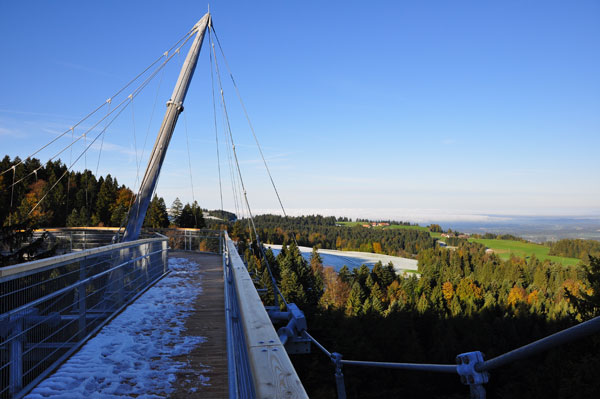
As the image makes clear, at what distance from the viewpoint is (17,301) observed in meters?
3.86

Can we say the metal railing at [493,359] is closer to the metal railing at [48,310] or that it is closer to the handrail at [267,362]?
the handrail at [267,362]

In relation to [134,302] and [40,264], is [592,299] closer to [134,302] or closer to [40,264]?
[134,302]

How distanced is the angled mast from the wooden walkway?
3397 millimetres

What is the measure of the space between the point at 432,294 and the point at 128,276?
279 feet

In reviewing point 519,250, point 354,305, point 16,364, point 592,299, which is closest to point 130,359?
point 16,364

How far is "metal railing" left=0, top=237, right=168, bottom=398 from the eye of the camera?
3.56 meters

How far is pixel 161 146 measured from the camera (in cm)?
1104

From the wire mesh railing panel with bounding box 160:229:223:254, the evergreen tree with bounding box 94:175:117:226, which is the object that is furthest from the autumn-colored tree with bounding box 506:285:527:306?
the wire mesh railing panel with bounding box 160:229:223:254

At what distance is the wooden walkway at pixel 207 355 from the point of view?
381 centimetres

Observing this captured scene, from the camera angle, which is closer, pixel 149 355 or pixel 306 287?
pixel 149 355

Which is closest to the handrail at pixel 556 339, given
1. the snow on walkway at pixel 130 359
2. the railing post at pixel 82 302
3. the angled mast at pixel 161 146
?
the snow on walkway at pixel 130 359

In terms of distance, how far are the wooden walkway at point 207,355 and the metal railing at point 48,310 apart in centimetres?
126

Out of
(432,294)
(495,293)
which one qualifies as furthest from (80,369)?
(495,293)

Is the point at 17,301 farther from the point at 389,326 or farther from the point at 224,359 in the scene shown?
the point at 389,326
